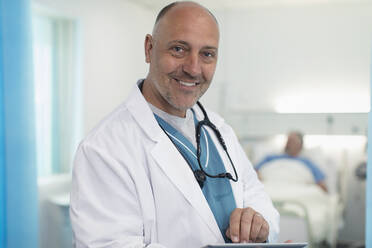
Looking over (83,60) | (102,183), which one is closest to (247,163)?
(102,183)

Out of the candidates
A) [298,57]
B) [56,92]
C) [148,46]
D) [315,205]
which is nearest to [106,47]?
[56,92]

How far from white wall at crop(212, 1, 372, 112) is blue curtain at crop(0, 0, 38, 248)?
217 centimetres

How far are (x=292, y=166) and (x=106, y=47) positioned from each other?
1690 mm

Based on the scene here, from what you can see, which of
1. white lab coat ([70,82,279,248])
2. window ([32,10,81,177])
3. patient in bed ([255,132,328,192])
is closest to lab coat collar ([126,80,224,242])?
white lab coat ([70,82,279,248])

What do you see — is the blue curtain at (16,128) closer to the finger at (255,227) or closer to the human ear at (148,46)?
the human ear at (148,46)

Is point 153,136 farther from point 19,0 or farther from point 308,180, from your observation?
point 308,180

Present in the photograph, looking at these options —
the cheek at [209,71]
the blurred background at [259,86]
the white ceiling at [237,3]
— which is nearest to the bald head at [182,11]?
the cheek at [209,71]

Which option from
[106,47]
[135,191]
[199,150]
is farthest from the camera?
[106,47]

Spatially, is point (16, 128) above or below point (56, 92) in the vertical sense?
below

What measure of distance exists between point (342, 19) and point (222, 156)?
→ 266 centimetres

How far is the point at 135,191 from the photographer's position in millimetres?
889

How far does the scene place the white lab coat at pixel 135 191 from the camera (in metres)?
0.84

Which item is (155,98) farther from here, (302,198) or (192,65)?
(302,198)

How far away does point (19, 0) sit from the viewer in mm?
1650
